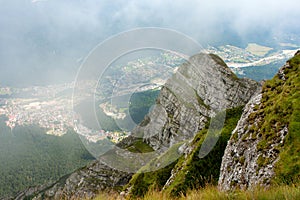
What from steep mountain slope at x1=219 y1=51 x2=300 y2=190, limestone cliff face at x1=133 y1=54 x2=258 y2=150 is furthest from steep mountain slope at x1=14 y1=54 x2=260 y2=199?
steep mountain slope at x1=219 y1=51 x2=300 y2=190

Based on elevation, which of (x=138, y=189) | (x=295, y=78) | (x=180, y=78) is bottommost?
(x=138, y=189)

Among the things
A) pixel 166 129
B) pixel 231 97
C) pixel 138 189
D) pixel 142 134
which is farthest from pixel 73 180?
pixel 231 97

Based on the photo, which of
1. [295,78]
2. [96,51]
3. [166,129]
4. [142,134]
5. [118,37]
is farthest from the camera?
[142,134]

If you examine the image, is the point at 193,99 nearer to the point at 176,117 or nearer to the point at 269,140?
the point at 176,117

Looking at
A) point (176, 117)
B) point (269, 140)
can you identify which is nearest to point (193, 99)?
point (176, 117)

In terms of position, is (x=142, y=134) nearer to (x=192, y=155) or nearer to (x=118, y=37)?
(x=192, y=155)

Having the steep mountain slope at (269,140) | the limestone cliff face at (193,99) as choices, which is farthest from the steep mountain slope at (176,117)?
the steep mountain slope at (269,140)
